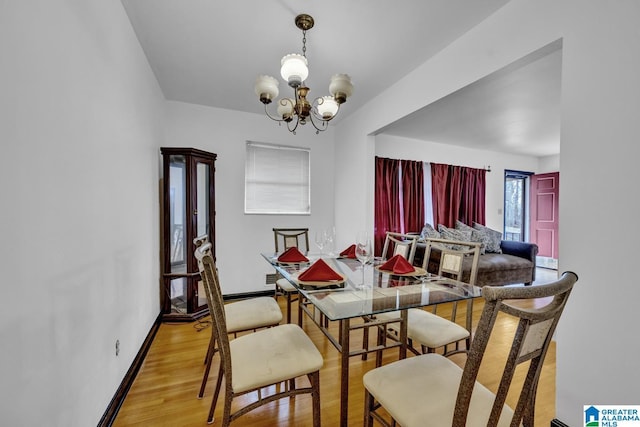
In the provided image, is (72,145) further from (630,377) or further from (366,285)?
(630,377)

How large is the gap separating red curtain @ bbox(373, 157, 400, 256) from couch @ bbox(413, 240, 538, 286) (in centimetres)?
54

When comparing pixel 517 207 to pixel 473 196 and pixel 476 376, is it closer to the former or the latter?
pixel 473 196

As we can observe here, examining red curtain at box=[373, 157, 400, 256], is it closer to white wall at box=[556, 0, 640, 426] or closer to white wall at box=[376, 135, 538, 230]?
white wall at box=[376, 135, 538, 230]

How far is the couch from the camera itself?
3820 mm

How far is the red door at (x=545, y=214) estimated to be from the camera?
5.43m

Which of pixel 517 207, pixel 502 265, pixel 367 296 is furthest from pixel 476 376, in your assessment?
pixel 517 207

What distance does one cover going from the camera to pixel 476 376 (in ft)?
2.43

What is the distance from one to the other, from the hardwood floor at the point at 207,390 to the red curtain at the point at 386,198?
2.01m

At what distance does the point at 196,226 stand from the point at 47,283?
1.99 m

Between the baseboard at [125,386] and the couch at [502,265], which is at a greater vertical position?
the couch at [502,265]

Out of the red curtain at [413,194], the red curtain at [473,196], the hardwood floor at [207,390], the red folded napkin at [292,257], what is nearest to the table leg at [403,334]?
the hardwood floor at [207,390]

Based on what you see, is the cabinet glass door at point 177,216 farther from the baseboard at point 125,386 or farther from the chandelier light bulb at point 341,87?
the chandelier light bulb at point 341,87

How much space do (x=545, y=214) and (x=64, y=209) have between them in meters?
7.31

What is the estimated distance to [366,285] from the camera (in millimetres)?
1674
